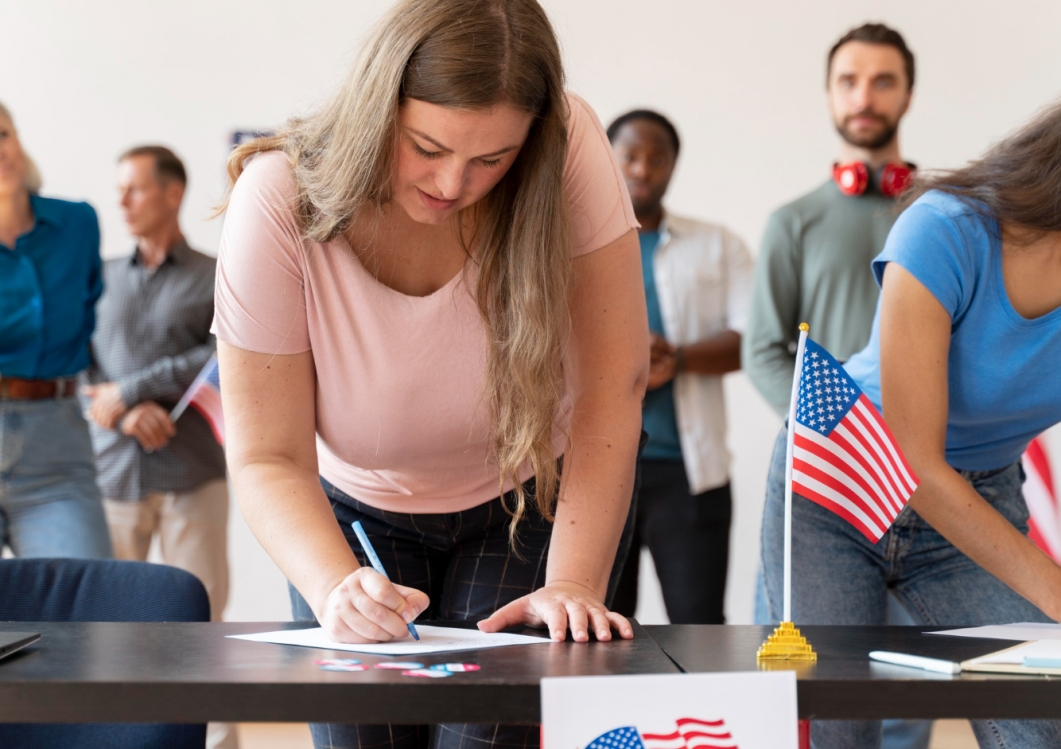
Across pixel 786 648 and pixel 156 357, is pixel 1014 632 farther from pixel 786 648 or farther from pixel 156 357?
pixel 156 357

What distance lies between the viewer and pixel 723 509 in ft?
9.50

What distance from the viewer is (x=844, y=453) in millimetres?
1161

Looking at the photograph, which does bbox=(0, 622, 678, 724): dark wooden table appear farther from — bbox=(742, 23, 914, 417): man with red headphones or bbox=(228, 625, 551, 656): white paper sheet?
bbox=(742, 23, 914, 417): man with red headphones

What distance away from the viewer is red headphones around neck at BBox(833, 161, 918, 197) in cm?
271

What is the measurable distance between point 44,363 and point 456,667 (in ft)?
6.61

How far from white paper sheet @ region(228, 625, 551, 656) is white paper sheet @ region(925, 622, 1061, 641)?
483 millimetres

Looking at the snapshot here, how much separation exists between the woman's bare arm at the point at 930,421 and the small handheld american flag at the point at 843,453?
23cm

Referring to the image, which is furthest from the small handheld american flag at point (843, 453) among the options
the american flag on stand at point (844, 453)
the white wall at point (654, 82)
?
the white wall at point (654, 82)

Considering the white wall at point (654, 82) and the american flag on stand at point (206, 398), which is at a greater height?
the white wall at point (654, 82)

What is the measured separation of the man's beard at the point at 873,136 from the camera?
9.16 ft

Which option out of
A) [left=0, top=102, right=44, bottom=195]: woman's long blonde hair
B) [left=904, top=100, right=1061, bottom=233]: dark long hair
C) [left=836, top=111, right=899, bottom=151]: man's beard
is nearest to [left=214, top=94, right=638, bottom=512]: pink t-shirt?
[left=904, top=100, right=1061, bottom=233]: dark long hair

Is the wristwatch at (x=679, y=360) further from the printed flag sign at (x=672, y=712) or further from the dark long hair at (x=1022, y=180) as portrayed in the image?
the printed flag sign at (x=672, y=712)

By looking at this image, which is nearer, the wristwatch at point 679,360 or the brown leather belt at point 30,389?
the brown leather belt at point 30,389

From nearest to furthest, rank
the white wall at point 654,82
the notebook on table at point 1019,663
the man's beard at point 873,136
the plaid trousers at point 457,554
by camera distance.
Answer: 1. the notebook on table at point 1019,663
2. the plaid trousers at point 457,554
3. the man's beard at point 873,136
4. the white wall at point 654,82
